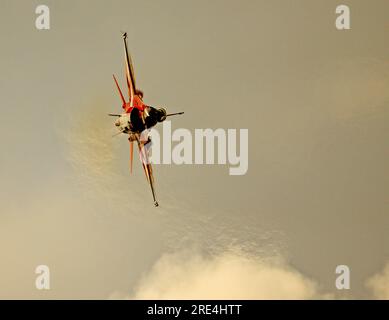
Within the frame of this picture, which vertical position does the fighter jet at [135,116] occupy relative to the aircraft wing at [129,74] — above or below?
below

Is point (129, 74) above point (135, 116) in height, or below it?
above

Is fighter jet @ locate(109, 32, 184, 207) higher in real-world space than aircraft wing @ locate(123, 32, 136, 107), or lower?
lower
